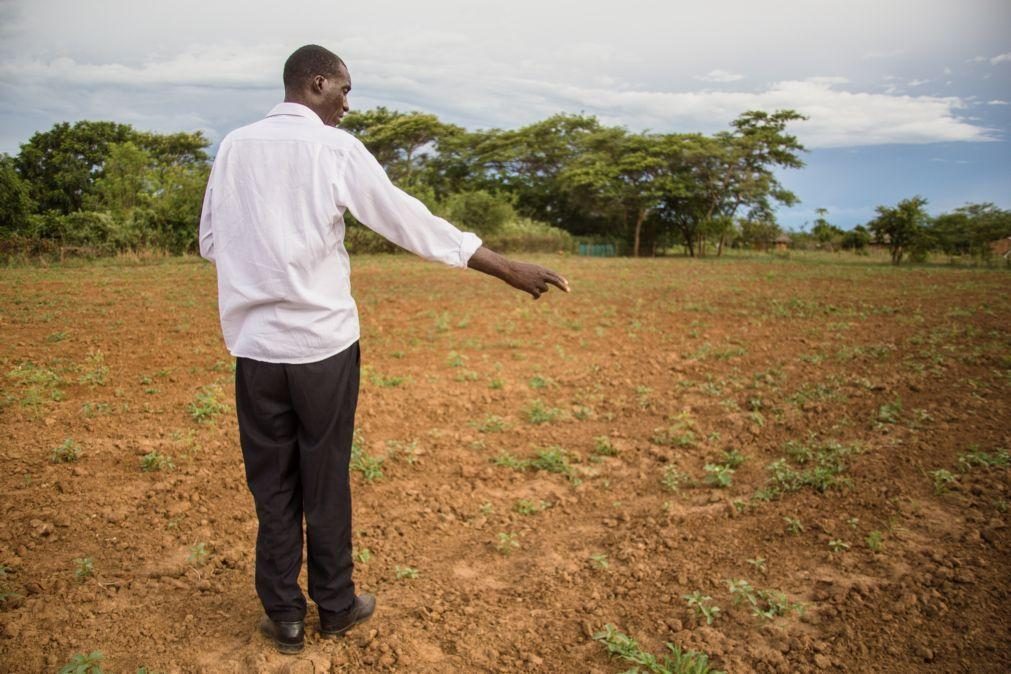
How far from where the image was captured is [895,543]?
2.99m

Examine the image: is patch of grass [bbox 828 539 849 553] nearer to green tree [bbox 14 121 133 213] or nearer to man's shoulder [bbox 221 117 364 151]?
man's shoulder [bbox 221 117 364 151]

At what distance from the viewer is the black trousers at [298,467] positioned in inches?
80.5

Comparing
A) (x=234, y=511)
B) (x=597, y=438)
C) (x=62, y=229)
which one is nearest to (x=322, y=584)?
(x=234, y=511)

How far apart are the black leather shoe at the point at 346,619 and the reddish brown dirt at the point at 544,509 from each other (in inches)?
1.9

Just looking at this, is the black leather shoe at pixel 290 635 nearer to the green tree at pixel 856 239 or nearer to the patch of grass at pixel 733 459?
the patch of grass at pixel 733 459

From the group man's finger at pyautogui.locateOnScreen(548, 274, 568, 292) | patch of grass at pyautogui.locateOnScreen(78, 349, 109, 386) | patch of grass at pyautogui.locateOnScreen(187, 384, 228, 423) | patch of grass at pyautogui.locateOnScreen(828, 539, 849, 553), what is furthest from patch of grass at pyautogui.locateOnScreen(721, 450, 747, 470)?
patch of grass at pyautogui.locateOnScreen(78, 349, 109, 386)

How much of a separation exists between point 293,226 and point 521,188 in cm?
3669

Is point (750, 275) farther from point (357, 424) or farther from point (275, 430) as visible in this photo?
point (275, 430)

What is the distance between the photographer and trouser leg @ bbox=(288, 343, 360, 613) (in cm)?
204

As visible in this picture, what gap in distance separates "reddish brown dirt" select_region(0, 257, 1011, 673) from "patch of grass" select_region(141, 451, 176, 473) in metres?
0.06

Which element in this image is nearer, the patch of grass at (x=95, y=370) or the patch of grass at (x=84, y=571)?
the patch of grass at (x=84, y=571)

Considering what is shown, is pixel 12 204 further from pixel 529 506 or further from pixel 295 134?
pixel 295 134

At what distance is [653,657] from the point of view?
2.24 meters

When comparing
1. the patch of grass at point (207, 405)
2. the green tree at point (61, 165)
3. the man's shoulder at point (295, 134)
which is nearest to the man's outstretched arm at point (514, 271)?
the man's shoulder at point (295, 134)
